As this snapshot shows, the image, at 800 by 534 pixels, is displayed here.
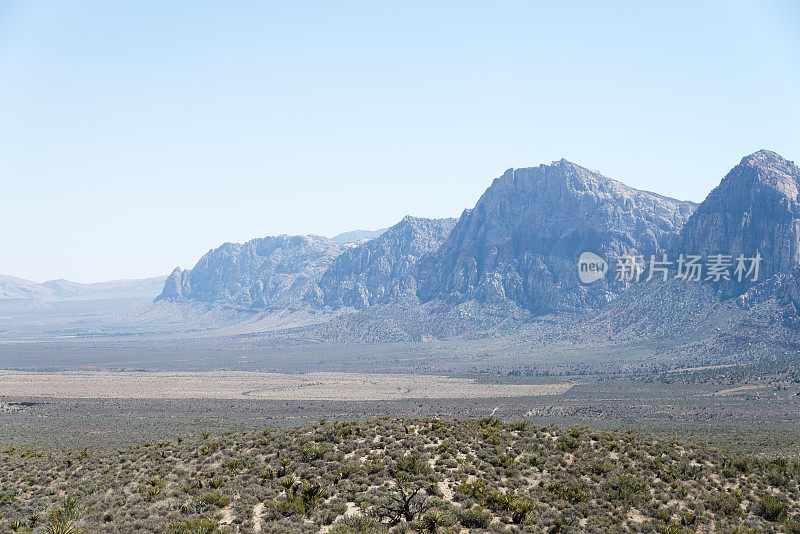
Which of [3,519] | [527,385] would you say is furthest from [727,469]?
[527,385]

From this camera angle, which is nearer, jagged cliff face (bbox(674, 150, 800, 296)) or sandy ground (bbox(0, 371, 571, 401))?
sandy ground (bbox(0, 371, 571, 401))

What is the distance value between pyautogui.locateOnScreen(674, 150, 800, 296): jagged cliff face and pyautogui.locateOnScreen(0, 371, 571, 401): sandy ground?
95.1m

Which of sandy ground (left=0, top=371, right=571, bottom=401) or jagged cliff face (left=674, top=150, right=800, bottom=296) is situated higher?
jagged cliff face (left=674, top=150, right=800, bottom=296)

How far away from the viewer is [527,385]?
4761 inches

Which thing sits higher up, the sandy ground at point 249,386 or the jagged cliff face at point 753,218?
the jagged cliff face at point 753,218

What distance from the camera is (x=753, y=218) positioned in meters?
178

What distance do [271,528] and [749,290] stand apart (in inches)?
6842

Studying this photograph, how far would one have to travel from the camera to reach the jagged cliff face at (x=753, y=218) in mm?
168000

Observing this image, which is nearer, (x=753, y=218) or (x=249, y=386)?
(x=249, y=386)

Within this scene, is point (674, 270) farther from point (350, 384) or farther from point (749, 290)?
point (350, 384)

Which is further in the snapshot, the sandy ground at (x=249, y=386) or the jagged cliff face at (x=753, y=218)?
the jagged cliff face at (x=753, y=218)

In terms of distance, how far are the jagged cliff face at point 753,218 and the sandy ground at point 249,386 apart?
95.1 meters

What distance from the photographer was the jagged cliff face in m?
168

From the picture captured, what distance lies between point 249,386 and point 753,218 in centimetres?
15643
